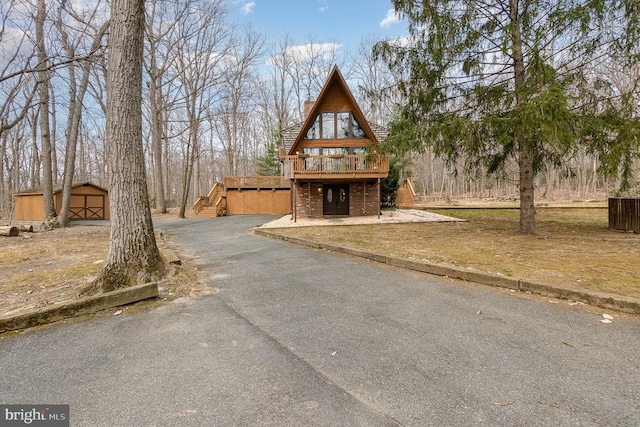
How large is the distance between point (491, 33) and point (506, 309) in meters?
8.14

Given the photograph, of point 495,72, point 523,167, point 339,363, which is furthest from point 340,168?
point 339,363

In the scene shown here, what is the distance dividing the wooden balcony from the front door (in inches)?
85.9

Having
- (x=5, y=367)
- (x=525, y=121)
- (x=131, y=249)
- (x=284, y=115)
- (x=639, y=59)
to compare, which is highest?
(x=284, y=115)

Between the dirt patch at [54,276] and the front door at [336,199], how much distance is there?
11.2 metres

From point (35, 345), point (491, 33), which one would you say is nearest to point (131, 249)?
point (35, 345)

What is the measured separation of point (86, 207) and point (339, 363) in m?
27.5

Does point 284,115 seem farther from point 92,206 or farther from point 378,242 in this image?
point 378,242

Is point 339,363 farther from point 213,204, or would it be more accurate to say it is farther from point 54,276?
point 213,204

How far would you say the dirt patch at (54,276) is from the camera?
13.7 ft

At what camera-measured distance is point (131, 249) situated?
451 cm

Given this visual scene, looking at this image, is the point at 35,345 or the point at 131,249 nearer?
the point at 35,345

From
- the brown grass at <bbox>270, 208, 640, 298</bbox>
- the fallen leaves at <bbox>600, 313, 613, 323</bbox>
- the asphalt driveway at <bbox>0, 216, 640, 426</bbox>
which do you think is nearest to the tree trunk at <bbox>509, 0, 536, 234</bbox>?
the brown grass at <bbox>270, 208, 640, 298</bbox>

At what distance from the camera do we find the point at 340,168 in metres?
15.4

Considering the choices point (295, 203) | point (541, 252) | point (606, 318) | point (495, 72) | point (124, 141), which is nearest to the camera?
point (606, 318)
